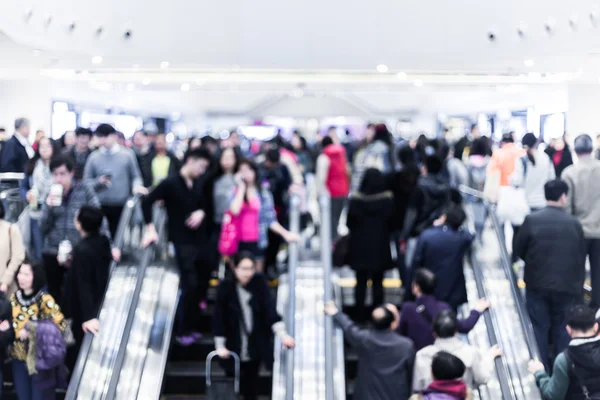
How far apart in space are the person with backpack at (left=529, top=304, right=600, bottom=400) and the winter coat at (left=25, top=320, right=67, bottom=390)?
372 centimetres

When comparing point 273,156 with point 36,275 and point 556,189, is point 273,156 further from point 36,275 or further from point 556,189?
point 36,275

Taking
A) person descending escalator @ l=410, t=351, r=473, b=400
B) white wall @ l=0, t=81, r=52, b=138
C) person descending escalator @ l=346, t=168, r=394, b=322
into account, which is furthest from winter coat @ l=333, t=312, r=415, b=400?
white wall @ l=0, t=81, r=52, b=138

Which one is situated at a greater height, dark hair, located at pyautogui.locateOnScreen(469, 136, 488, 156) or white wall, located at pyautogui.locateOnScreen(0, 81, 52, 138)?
white wall, located at pyautogui.locateOnScreen(0, 81, 52, 138)

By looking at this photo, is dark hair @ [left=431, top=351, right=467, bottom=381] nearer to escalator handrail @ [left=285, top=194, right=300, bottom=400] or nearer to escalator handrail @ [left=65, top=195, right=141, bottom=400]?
escalator handrail @ [left=285, top=194, right=300, bottom=400]

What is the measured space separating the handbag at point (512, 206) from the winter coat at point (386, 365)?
11.3 ft

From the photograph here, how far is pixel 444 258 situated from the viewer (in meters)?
7.80

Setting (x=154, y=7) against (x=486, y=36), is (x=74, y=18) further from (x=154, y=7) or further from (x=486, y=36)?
(x=486, y=36)

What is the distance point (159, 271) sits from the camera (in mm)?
9164

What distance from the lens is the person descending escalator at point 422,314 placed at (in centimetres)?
691

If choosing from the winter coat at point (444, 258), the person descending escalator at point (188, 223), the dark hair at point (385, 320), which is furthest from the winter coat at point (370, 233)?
the dark hair at point (385, 320)

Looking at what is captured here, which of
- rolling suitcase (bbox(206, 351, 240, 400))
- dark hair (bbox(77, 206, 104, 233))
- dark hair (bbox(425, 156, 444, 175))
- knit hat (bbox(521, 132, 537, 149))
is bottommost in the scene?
rolling suitcase (bbox(206, 351, 240, 400))

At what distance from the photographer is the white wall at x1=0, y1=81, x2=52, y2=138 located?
22.2m

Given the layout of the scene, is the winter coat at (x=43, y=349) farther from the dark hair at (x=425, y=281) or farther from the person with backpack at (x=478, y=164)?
the person with backpack at (x=478, y=164)

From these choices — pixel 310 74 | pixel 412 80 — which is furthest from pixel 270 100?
pixel 310 74
